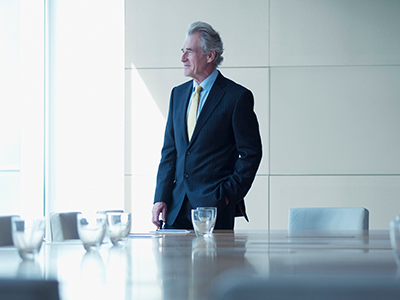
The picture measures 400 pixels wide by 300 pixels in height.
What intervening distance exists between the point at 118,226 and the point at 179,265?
0.47 meters

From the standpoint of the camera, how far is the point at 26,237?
1284 millimetres

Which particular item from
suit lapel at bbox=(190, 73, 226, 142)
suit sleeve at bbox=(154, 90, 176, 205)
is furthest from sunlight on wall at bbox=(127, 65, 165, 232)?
suit lapel at bbox=(190, 73, 226, 142)

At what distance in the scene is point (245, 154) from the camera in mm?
2990

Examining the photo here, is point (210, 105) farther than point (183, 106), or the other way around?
point (183, 106)

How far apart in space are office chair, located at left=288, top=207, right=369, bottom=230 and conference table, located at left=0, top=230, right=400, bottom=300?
1326 mm

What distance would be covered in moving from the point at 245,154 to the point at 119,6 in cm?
348

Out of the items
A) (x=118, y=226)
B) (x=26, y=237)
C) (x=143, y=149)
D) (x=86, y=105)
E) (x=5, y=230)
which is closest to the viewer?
(x=26, y=237)

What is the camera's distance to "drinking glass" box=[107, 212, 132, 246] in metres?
1.54

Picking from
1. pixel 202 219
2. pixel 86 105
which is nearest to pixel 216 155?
pixel 202 219

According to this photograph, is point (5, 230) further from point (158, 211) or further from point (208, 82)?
point (208, 82)

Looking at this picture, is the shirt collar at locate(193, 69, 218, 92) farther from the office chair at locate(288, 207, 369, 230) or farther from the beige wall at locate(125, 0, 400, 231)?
the beige wall at locate(125, 0, 400, 231)

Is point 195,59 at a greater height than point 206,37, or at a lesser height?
lesser

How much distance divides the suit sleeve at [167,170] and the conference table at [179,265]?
1449 millimetres

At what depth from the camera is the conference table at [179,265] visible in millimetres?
864
